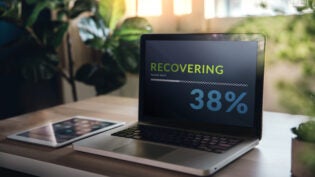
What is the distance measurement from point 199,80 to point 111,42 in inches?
37.2

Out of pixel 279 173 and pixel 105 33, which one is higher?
pixel 105 33

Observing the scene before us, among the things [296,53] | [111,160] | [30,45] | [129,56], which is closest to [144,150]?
[111,160]

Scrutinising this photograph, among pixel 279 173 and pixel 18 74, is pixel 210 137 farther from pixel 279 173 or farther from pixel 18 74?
pixel 18 74

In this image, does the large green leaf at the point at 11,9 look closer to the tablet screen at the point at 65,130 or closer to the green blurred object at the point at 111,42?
the green blurred object at the point at 111,42

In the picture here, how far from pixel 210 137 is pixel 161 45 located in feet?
0.89

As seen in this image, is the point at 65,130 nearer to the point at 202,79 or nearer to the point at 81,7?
the point at 202,79

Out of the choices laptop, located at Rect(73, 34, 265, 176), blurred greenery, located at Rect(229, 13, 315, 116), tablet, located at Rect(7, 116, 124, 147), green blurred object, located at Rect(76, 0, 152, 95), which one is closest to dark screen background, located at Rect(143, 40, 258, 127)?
laptop, located at Rect(73, 34, 265, 176)

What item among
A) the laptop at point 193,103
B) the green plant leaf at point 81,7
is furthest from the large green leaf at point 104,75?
the laptop at point 193,103

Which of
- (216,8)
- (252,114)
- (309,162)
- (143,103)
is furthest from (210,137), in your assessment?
(216,8)

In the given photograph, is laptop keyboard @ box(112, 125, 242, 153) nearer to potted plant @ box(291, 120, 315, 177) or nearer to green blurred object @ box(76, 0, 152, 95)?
potted plant @ box(291, 120, 315, 177)

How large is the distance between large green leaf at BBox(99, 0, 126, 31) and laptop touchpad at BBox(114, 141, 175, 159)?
1.10 metres

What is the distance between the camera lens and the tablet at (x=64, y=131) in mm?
888

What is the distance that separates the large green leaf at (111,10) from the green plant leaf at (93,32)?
30mm

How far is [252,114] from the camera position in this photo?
84 centimetres
